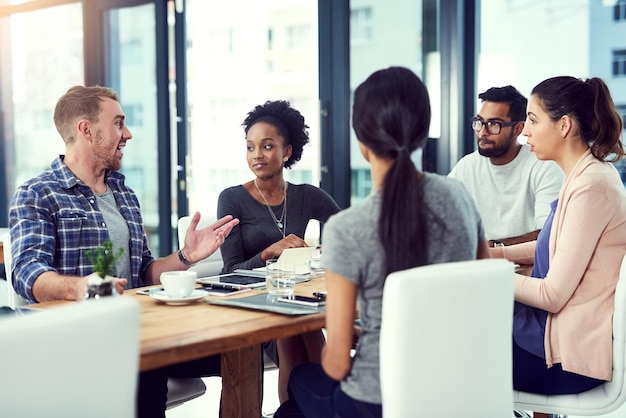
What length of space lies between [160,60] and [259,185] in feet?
8.21

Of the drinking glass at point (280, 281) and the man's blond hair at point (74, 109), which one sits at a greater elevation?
the man's blond hair at point (74, 109)

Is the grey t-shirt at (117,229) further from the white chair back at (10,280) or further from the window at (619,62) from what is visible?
the window at (619,62)

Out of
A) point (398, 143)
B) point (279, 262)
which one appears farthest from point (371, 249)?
point (279, 262)

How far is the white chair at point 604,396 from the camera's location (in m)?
1.86

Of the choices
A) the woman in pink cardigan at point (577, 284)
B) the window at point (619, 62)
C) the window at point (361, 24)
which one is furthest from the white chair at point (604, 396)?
the window at point (361, 24)

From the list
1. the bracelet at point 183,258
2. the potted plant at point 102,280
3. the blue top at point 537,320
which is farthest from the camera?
the bracelet at point 183,258

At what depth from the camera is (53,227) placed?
6.97 ft

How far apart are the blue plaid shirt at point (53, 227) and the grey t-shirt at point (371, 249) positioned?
3.22 ft

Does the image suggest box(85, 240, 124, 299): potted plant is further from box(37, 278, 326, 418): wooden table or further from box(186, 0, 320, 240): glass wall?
box(186, 0, 320, 240): glass wall

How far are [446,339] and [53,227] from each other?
50.4 inches

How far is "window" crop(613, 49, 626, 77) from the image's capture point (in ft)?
12.2

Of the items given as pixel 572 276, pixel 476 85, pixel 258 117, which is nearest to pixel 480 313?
pixel 572 276

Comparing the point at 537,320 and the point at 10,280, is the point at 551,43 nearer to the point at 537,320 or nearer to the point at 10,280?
the point at 537,320

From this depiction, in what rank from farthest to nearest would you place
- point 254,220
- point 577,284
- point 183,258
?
point 254,220, point 183,258, point 577,284
